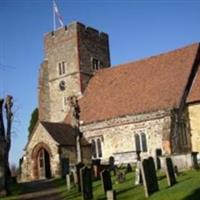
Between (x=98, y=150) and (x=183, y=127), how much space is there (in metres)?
7.27

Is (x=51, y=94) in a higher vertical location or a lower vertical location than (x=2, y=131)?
higher

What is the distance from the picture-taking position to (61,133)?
116 ft

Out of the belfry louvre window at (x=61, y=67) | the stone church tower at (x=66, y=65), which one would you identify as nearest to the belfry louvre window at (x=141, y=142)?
the stone church tower at (x=66, y=65)

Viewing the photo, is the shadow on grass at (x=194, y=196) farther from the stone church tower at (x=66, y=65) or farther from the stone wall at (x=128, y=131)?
the stone church tower at (x=66, y=65)

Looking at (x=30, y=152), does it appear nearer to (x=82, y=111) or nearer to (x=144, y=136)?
(x=82, y=111)

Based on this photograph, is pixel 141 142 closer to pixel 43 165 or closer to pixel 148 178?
pixel 43 165

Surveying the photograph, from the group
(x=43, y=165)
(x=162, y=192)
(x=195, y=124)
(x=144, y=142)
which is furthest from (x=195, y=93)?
(x=162, y=192)

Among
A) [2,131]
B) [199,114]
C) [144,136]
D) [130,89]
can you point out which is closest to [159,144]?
[144,136]

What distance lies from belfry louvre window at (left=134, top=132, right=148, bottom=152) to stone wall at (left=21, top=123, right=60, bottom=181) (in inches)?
236

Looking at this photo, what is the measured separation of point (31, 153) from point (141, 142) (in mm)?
8777

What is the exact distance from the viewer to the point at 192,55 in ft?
119

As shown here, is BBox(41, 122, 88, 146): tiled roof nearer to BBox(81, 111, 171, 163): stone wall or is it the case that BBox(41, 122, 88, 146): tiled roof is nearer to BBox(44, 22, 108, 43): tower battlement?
BBox(81, 111, 171, 163): stone wall

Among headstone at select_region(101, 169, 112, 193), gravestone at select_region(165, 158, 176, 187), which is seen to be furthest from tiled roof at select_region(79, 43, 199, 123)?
headstone at select_region(101, 169, 112, 193)

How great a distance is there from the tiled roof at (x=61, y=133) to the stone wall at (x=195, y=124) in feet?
28.0
